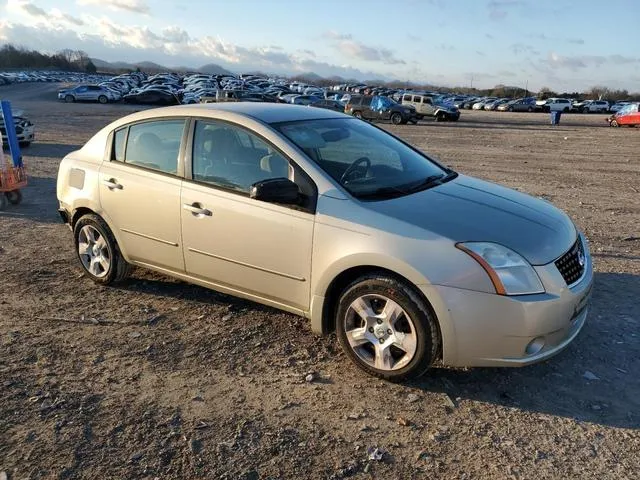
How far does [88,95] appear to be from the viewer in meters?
45.3

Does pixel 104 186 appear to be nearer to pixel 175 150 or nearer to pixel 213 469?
pixel 175 150

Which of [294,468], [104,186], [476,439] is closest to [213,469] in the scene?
[294,468]

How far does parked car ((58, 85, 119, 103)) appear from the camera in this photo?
1784 inches

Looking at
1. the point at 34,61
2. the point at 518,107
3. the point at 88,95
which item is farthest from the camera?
the point at 34,61

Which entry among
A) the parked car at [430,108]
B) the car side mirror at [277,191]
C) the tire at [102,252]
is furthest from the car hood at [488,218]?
the parked car at [430,108]

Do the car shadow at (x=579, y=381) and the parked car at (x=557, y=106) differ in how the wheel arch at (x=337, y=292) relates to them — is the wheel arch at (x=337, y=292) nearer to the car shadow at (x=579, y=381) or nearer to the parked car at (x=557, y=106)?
the car shadow at (x=579, y=381)

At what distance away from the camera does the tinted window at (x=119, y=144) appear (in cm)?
496

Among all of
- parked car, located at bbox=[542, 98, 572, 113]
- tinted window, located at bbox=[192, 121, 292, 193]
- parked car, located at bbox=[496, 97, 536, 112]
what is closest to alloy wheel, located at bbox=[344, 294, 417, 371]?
tinted window, located at bbox=[192, 121, 292, 193]

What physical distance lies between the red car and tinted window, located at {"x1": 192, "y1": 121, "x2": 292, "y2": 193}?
35407 millimetres

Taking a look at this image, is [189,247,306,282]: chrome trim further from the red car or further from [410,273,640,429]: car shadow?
the red car

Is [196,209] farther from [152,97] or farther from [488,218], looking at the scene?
[152,97]

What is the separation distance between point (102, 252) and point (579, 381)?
13.5 ft

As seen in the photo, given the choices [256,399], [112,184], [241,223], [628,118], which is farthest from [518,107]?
[256,399]

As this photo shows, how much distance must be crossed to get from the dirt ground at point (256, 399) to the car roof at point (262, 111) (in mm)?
1611
